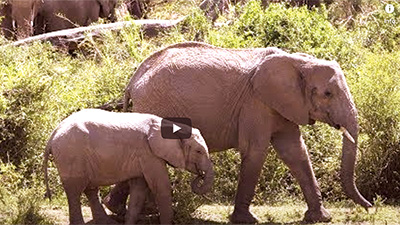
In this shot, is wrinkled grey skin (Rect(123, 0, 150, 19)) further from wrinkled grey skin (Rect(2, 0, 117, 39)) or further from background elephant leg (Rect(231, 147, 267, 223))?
background elephant leg (Rect(231, 147, 267, 223))

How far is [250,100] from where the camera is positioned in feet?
34.3

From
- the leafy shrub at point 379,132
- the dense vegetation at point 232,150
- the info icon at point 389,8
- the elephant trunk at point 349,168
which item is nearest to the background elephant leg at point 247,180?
the dense vegetation at point 232,150

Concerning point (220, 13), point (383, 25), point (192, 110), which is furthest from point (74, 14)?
point (192, 110)

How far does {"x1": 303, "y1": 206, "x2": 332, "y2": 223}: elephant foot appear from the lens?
10.3 meters

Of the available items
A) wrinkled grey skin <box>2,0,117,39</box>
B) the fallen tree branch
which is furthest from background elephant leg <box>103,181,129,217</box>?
wrinkled grey skin <box>2,0,117,39</box>

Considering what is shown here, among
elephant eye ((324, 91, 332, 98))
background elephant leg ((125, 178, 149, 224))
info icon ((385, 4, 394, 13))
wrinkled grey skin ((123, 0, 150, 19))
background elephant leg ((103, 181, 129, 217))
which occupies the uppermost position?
elephant eye ((324, 91, 332, 98))

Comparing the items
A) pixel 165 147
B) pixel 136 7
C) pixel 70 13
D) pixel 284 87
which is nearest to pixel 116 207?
pixel 165 147

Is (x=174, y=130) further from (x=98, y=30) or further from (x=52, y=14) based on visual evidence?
(x=52, y=14)

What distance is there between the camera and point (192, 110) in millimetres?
10438

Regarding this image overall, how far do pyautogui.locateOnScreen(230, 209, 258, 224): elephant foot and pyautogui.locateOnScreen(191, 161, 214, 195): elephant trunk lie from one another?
72 centimetres

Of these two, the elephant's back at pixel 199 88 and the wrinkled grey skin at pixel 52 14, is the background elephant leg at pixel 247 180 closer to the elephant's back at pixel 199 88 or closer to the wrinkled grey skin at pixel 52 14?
the elephant's back at pixel 199 88

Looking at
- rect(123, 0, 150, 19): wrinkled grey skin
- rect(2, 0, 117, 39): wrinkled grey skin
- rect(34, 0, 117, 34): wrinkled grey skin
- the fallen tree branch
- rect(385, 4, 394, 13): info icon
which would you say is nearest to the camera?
the fallen tree branch

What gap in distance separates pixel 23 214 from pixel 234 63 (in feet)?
7.93

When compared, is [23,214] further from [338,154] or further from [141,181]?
[338,154]
